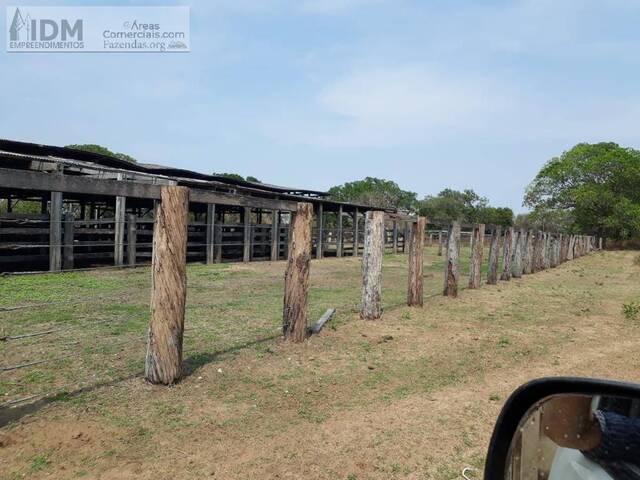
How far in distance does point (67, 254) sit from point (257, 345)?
32.2 feet

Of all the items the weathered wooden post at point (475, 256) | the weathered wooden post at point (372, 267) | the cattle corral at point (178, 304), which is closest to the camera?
the cattle corral at point (178, 304)

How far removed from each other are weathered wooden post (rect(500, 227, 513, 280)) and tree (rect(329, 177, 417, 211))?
37626 millimetres

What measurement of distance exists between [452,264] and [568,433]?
953 centimetres

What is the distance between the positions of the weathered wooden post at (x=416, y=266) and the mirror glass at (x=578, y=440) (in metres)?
7.52

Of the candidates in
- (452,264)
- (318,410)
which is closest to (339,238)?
(452,264)

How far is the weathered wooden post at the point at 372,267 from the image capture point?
7383 mm

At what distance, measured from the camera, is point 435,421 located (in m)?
3.72

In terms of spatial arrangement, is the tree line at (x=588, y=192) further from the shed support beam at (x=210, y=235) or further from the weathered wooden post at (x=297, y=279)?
the weathered wooden post at (x=297, y=279)

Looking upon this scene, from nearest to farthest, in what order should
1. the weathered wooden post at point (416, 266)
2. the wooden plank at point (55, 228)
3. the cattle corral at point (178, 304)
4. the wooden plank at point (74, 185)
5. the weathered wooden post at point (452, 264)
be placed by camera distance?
the wooden plank at point (74, 185)
the cattle corral at point (178, 304)
the weathered wooden post at point (416, 266)
the weathered wooden post at point (452, 264)
the wooden plank at point (55, 228)

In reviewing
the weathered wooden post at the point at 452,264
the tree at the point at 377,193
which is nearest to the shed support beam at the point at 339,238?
the weathered wooden post at the point at 452,264

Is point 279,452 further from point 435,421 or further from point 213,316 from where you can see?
point 213,316

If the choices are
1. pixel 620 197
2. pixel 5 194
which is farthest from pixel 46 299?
pixel 620 197

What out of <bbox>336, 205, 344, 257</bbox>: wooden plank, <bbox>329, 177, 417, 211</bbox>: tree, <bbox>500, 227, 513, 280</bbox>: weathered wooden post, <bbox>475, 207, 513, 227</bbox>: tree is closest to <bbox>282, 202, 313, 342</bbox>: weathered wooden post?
<bbox>500, 227, 513, 280</bbox>: weathered wooden post

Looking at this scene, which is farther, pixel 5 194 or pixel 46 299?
pixel 5 194
